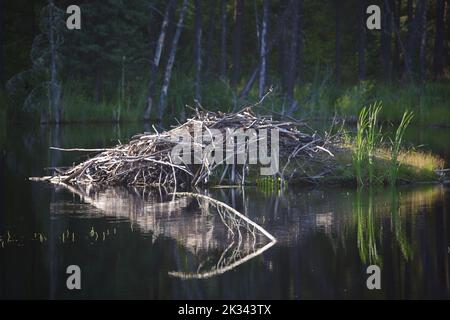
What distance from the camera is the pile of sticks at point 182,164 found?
655 inches

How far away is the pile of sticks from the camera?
1662 centimetres

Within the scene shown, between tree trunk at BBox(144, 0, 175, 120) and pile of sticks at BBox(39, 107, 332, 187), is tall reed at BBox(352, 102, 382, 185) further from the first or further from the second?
tree trunk at BBox(144, 0, 175, 120)

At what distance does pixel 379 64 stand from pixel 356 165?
42225mm

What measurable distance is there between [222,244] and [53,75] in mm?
26754

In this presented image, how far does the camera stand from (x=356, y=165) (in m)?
16.2

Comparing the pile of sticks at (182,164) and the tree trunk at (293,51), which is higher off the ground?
the tree trunk at (293,51)

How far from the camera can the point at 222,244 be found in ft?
36.5

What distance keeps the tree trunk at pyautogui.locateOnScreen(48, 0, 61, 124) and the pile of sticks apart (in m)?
19.4

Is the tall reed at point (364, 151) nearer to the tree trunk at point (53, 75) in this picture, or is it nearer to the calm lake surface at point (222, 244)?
the calm lake surface at point (222, 244)

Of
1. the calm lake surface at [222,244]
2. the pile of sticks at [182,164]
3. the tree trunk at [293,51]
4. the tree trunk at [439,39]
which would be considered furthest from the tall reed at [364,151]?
the tree trunk at [439,39]

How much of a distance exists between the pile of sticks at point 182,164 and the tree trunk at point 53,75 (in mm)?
19381

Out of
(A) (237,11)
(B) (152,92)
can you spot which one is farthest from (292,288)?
(A) (237,11)
